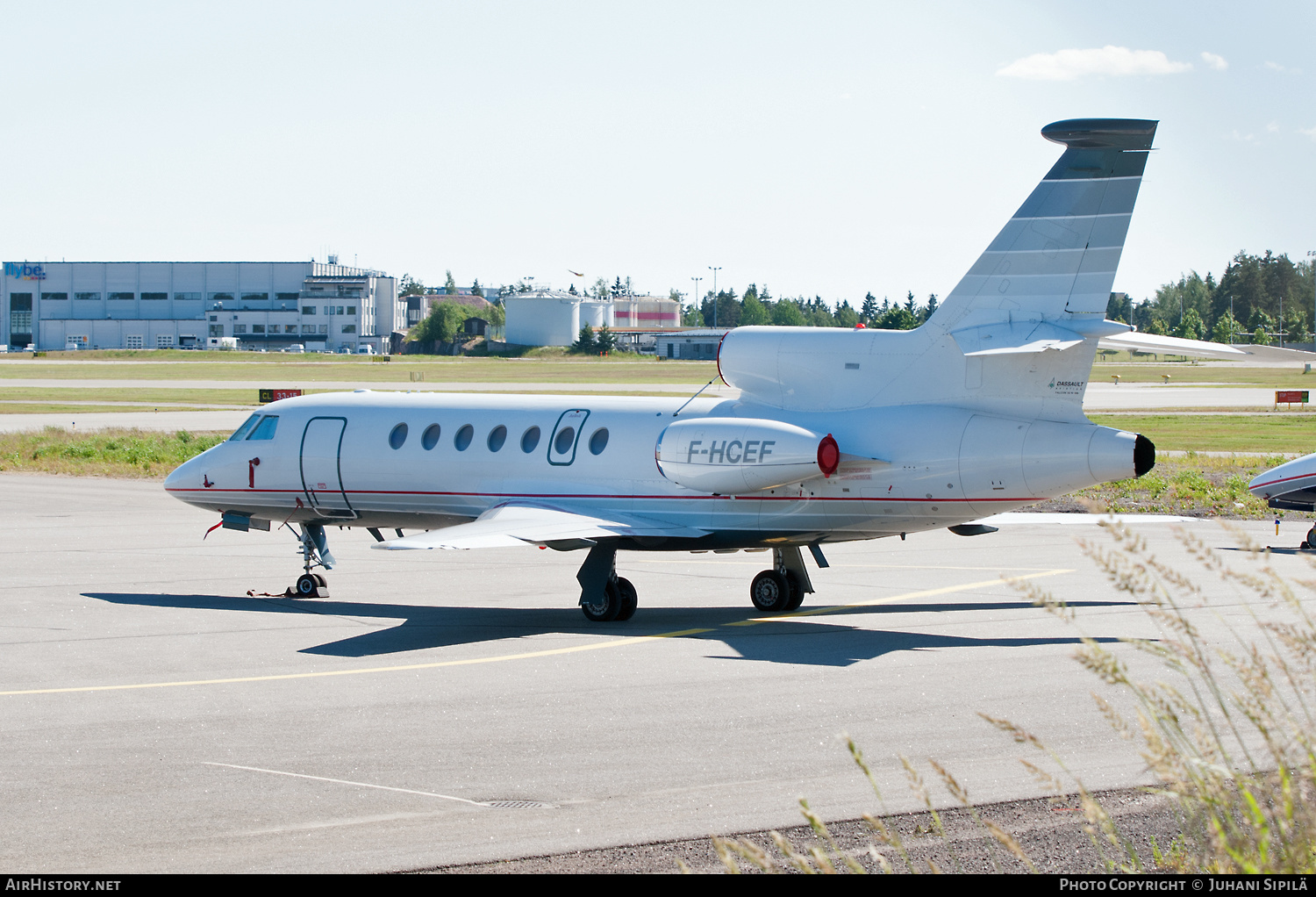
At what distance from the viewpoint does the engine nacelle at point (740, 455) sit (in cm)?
1711

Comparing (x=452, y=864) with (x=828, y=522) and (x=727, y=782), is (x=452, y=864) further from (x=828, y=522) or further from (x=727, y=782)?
(x=828, y=522)

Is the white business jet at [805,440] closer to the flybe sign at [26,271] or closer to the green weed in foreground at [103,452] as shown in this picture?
the green weed in foreground at [103,452]

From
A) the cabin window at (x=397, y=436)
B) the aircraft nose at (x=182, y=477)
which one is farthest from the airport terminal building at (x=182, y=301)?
the cabin window at (x=397, y=436)

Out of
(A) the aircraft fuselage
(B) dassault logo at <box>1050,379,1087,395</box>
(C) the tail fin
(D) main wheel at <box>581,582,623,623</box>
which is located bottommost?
(D) main wheel at <box>581,582,623,623</box>

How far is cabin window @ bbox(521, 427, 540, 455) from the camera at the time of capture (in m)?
19.8

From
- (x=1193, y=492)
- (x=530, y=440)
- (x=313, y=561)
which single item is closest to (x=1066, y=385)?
(x=530, y=440)

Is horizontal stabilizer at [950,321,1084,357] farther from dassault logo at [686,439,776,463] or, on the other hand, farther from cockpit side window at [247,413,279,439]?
cockpit side window at [247,413,279,439]

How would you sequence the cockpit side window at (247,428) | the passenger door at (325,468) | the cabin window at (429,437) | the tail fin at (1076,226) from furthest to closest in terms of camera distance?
the cockpit side window at (247,428), the passenger door at (325,468), the cabin window at (429,437), the tail fin at (1076,226)

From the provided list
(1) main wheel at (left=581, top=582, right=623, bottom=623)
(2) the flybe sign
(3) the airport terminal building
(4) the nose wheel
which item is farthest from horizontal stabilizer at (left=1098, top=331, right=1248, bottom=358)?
(2) the flybe sign

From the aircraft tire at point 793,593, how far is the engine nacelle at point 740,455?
197cm

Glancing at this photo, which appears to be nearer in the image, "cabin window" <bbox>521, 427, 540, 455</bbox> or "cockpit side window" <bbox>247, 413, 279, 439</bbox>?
"cabin window" <bbox>521, 427, 540, 455</bbox>

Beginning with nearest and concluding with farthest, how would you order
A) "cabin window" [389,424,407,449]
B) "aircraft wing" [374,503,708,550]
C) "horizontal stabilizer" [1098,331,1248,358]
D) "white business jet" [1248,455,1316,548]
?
1. "horizontal stabilizer" [1098,331,1248,358]
2. "aircraft wing" [374,503,708,550]
3. "cabin window" [389,424,407,449]
4. "white business jet" [1248,455,1316,548]

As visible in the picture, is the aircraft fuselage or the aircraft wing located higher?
the aircraft fuselage

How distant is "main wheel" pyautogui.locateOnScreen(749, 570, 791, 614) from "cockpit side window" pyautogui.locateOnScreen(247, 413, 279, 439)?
845cm
